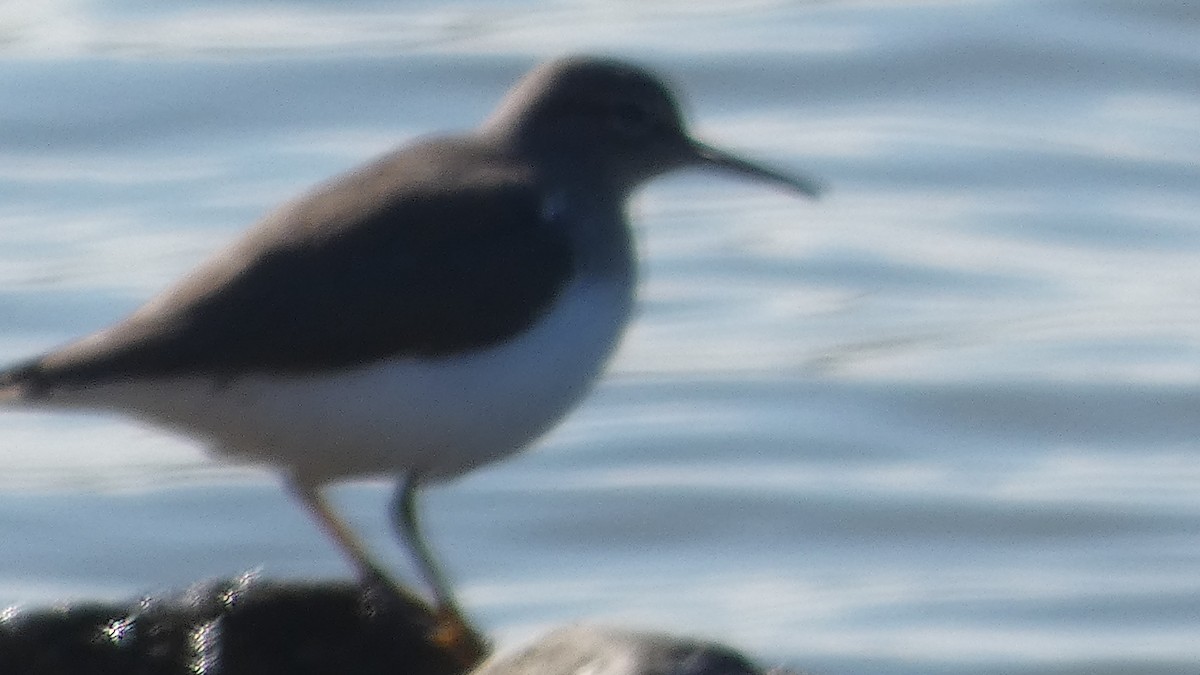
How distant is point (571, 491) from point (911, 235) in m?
2.64

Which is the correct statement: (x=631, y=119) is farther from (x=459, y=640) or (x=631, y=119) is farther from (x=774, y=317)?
(x=774, y=317)

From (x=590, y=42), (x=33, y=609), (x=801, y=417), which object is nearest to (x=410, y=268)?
(x=33, y=609)

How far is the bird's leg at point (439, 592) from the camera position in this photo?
645 cm

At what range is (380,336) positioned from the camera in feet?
20.7

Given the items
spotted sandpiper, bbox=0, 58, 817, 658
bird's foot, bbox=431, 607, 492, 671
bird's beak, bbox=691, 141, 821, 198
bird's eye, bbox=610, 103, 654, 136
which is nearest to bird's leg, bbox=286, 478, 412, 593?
spotted sandpiper, bbox=0, 58, 817, 658

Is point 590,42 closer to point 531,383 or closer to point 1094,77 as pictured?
point 1094,77

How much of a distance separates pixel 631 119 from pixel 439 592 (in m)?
1.45

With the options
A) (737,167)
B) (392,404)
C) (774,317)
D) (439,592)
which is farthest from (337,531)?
(774,317)

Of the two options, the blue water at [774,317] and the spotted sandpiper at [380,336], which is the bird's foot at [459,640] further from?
the blue water at [774,317]

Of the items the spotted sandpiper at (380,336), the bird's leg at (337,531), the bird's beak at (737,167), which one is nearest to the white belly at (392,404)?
the spotted sandpiper at (380,336)

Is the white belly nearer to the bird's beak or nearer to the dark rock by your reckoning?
the dark rock

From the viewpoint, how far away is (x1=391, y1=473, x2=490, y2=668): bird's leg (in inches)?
254

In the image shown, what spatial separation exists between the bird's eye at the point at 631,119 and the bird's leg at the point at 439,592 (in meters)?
1.21

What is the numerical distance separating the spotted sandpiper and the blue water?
3.79 ft
